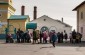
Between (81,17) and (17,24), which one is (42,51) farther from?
(17,24)

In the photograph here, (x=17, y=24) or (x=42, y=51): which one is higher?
(x=17, y=24)

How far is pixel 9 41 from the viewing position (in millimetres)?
41156

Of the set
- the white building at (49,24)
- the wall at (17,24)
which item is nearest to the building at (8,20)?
the wall at (17,24)

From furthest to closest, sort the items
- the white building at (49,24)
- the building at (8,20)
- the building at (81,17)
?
the white building at (49,24) → the building at (8,20) → the building at (81,17)

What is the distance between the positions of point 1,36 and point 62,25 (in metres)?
30.7

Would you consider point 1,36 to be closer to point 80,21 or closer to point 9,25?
point 9,25

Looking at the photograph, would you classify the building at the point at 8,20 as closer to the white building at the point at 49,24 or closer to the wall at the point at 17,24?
the wall at the point at 17,24

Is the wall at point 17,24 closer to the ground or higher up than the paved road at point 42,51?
higher up

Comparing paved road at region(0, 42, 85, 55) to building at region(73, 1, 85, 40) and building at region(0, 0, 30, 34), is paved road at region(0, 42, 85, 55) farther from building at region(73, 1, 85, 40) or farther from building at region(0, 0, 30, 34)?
building at region(0, 0, 30, 34)

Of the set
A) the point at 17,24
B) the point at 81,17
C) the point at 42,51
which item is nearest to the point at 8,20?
the point at 17,24

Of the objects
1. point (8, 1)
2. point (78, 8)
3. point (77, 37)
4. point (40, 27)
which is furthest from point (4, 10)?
point (40, 27)

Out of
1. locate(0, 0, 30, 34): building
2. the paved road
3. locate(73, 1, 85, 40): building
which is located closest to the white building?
locate(73, 1, 85, 40): building

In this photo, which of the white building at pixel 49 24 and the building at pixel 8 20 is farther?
the white building at pixel 49 24

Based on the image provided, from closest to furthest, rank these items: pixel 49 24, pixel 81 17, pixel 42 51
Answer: pixel 42 51, pixel 81 17, pixel 49 24
